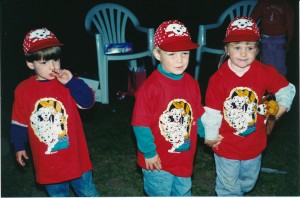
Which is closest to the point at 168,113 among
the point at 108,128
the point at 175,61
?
the point at 175,61

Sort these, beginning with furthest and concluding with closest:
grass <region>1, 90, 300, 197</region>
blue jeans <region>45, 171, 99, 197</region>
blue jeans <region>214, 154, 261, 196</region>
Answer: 1. grass <region>1, 90, 300, 197</region>
2. blue jeans <region>214, 154, 261, 196</region>
3. blue jeans <region>45, 171, 99, 197</region>

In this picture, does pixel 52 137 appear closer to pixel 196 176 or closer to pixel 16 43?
pixel 196 176

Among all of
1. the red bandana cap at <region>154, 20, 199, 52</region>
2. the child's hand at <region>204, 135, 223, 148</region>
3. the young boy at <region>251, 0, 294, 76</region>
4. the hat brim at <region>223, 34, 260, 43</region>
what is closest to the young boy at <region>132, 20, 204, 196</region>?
the red bandana cap at <region>154, 20, 199, 52</region>

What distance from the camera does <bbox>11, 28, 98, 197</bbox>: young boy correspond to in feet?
8.43

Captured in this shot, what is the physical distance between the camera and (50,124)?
8.50ft

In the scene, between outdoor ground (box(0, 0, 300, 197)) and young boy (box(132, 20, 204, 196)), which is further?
outdoor ground (box(0, 0, 300, 197))

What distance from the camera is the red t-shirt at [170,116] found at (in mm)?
2496

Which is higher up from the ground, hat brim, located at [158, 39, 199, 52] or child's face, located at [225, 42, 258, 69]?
hat brim, located at [158, 39, 199, 52]

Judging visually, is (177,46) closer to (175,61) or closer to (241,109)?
(175,61)

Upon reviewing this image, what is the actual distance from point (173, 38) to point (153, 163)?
0.93 m

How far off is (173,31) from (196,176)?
190 centimetres

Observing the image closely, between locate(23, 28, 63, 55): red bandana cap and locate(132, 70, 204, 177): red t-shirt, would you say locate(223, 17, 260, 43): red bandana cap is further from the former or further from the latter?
locate(23, 28, 63, 55): red bandana cap

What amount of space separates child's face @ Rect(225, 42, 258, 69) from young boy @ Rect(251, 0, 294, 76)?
121 inches

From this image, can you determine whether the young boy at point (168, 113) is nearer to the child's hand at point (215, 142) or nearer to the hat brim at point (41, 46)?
the child's hand at point (215, 142)
